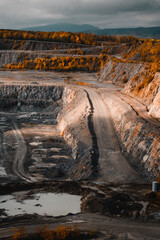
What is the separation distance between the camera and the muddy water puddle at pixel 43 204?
53.3 ft

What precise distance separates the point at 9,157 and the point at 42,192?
527 inches

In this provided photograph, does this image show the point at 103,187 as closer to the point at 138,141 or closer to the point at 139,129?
the point at 138,141

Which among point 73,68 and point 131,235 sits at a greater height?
point 73,68

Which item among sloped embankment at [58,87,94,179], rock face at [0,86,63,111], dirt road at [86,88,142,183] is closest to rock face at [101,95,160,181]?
dirt road at [86,88,142,183]

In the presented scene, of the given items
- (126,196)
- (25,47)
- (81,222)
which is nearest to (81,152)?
(126,196)

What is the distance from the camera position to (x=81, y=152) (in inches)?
1121

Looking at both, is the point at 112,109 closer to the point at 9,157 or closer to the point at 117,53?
the point at 9,157

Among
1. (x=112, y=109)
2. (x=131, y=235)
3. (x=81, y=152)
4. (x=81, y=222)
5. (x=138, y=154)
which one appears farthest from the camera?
(x=112, y=109)

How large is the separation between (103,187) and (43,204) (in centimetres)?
486

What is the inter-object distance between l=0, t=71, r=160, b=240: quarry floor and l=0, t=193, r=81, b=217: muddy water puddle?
639 mm

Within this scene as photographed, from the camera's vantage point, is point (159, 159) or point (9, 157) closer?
point (159, 159)

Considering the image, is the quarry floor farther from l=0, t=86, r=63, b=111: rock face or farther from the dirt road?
l=0, t=86, r=63, b=111: rock face

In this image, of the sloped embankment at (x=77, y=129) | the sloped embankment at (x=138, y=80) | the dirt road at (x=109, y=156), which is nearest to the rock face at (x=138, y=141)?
the dirt road at (x=109, y=156)

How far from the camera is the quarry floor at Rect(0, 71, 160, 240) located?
1472cm
